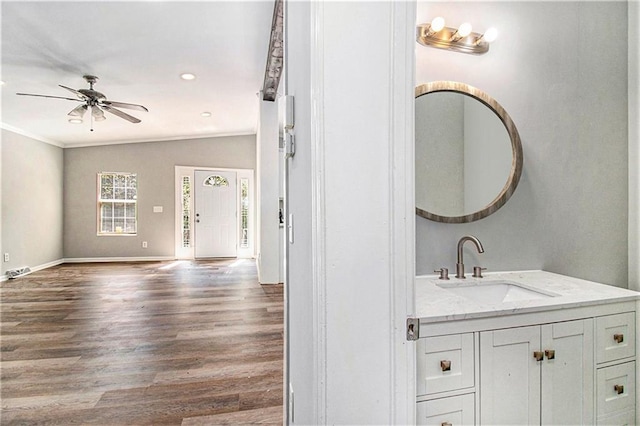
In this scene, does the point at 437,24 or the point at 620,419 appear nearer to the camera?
the point at 620,419

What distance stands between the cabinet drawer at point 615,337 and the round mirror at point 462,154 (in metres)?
0.65

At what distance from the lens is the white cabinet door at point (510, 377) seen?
43.0 inches

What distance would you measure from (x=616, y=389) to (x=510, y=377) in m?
0.53

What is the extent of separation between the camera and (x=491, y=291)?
1.56m

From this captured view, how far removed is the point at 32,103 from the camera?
14.3 ft

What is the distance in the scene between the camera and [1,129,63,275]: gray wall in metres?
5.19

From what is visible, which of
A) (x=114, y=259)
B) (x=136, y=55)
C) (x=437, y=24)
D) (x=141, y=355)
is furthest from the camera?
(x=114, y=259)

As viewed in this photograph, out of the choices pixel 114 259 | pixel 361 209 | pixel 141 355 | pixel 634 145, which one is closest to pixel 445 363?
pixel 361 209

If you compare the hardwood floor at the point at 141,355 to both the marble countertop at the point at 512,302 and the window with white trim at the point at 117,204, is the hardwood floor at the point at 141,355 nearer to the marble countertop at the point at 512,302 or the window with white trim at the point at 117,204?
the marble countertop at the point at 512,302

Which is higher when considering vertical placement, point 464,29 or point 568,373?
point 464,29

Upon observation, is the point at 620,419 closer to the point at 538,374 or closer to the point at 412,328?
the point at 538,374

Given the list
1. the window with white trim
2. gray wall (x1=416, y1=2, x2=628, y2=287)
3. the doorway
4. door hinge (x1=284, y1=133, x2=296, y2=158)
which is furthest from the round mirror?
the window with white trim

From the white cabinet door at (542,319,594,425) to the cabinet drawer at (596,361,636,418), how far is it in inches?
2.1

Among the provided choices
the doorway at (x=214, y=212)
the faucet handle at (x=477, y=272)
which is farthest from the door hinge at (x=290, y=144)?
the doorway at (x=214, y=212)
